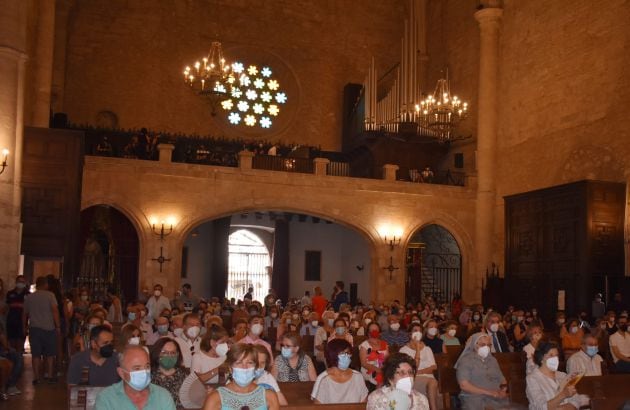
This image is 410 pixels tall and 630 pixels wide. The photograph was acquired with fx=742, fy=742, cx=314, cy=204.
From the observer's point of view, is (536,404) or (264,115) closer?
(536,404)

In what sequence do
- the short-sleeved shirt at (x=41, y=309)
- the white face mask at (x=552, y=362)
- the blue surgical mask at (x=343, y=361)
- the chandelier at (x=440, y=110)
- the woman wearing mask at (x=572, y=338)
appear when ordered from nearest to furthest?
the blue surgical mask at (x=343, y=361) < the white face mask at (x=552, y=362) < the short-sleeved shirt at (x=41, y=309) < the woman wearing mask at (x=572, y=338) < the chandelier at (x=440, y=110)

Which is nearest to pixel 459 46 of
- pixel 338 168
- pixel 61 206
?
pixel 338 168

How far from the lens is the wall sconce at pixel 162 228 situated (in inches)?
763

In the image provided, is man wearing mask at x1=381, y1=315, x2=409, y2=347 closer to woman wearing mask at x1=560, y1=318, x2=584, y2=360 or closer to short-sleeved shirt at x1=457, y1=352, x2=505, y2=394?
woman wearing mask at x1=560, y1=318, x2=584, y2=360

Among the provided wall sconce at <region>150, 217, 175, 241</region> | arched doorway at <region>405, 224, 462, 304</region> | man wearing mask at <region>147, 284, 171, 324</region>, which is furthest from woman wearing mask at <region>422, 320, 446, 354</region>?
arched doorway at <region>405, 224, 462, 304</region>

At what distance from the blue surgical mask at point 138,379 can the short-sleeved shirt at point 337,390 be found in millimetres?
2285

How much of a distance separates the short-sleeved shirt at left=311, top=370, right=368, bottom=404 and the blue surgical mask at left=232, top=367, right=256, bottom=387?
6.05 ft

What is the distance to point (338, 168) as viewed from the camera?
2264 centimetres

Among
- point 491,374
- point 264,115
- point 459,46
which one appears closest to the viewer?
point 491,374

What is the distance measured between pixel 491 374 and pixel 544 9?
16.0 metres

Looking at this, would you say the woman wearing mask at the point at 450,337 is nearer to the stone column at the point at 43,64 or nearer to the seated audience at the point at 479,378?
the seated audience at the point at 479,378

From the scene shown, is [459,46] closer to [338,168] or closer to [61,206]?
[338,168]

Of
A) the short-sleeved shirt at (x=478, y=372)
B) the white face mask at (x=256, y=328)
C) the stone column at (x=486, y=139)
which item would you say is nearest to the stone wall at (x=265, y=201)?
the stone column at (x=486, y=139)

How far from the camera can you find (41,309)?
9.86 m
